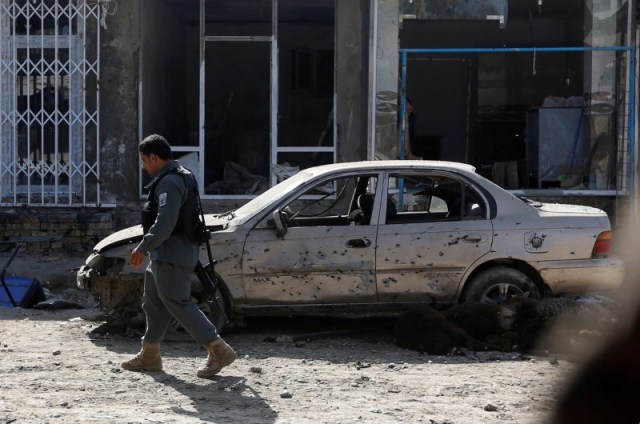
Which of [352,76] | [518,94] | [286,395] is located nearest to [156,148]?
[286,395]

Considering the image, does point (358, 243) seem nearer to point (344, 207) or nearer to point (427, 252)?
point (427, 252)

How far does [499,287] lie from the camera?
8602mm

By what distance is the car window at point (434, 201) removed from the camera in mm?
8719

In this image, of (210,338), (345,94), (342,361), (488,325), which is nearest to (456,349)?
(488,325)

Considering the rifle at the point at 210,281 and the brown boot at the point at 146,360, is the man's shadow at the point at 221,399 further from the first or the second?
the rifle at the point at 210,281

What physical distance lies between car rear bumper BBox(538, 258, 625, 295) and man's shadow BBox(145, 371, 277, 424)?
288 centimetres

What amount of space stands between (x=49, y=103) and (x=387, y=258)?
21.1 ft

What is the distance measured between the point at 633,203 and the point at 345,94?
3.87 metres

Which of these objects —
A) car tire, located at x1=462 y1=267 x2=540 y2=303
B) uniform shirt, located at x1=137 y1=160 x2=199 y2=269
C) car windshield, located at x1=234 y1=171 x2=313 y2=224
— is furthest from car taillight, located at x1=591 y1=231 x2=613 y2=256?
uniform shirt, located at x1=137 y1=160 x2=199 y2=269

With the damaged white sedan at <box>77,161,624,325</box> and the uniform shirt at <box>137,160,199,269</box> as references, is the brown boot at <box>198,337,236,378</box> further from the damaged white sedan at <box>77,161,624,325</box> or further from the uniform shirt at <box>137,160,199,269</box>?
the damaged white sedan at <box>77,161,624,325</box>

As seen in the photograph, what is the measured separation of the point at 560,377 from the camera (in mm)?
7215

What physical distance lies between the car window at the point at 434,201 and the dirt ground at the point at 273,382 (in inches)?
40.8

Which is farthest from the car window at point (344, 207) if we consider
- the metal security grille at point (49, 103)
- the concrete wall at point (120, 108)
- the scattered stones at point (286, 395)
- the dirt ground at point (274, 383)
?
the metal security grille at point (49, 103)

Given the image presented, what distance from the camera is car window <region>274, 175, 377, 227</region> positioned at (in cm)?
877
